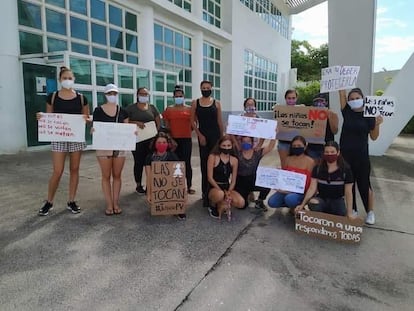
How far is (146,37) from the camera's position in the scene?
12812 millimetres

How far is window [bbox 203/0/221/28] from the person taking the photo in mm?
17222

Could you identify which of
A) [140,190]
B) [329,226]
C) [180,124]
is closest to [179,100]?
[180,124]

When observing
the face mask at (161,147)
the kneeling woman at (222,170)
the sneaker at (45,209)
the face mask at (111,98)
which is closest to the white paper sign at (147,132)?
the face mask at (161,147)

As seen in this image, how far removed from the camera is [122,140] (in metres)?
4.35

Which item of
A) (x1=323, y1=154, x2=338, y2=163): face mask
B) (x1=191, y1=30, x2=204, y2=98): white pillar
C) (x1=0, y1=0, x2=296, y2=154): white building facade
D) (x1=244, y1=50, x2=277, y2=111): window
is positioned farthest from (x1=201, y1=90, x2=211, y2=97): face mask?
(x1=244, y1=50, x2=277, y2=111): window

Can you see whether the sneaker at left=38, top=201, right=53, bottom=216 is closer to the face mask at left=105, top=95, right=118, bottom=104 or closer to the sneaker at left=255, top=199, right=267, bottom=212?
the face mask at left=105, top=95, right=118, bottom=104

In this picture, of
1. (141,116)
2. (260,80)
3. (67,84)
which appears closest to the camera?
(67,84)

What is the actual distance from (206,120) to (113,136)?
136 cm

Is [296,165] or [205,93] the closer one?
[296,165]

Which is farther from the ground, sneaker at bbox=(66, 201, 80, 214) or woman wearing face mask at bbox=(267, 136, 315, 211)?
woman wearing face mask at bbox=(267, 136, 315, 211)

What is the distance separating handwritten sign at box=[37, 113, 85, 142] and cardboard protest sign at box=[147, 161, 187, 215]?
3.36ft

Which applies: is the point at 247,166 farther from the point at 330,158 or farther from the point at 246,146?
the point at 330,158

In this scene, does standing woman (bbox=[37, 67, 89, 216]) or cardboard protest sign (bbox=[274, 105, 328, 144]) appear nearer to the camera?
standing woman (bbox=[37, 67, 89, 216])

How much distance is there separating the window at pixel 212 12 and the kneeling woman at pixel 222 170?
562 inches
